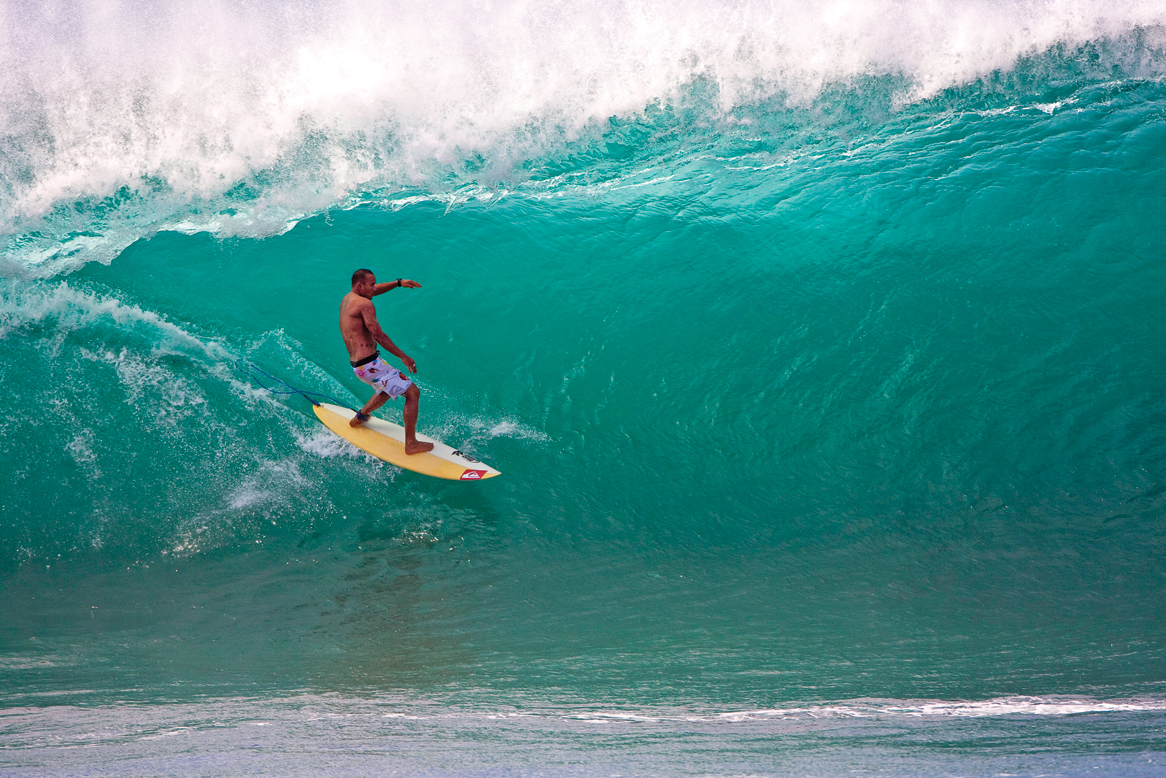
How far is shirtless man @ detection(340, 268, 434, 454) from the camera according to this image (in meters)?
5.09

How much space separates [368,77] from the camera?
10453 mm

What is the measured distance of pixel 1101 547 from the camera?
17.0 feet

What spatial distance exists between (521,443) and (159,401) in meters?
3.22

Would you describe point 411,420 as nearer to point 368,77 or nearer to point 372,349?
point 372,349

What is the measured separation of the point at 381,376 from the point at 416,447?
68cm

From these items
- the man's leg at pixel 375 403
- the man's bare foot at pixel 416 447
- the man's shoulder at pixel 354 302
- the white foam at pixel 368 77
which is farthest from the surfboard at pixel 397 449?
the white foam at pixel 368 77

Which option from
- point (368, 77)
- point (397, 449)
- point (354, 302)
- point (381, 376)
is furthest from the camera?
point (368, 77)

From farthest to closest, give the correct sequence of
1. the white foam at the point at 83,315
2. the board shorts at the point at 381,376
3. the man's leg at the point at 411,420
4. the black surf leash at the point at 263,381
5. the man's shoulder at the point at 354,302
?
the white foam at the point at 83,315 < the black surf leash at the point at 263,381 < the man's leg at the point at 411,420 < the board shorts at the point at 381,376 < the man's shoulder at the point at 354,302

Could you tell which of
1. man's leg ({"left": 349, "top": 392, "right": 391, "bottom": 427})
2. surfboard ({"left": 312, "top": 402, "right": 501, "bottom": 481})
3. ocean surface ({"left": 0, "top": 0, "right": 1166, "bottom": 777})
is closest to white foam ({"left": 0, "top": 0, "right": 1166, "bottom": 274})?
ocean surface ({"left": 0, "top": 0, "right": 1166, "bottom": 777})

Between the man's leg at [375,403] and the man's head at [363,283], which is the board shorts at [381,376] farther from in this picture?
the man's head at [363,283]

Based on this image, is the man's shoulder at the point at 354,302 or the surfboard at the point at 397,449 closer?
the man's shoulder at the point at 354,302

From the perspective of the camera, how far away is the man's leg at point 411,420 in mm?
5699

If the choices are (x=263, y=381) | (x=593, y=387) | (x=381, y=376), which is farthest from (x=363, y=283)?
(x=593, y=387)

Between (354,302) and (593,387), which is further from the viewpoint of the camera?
(593,387)
